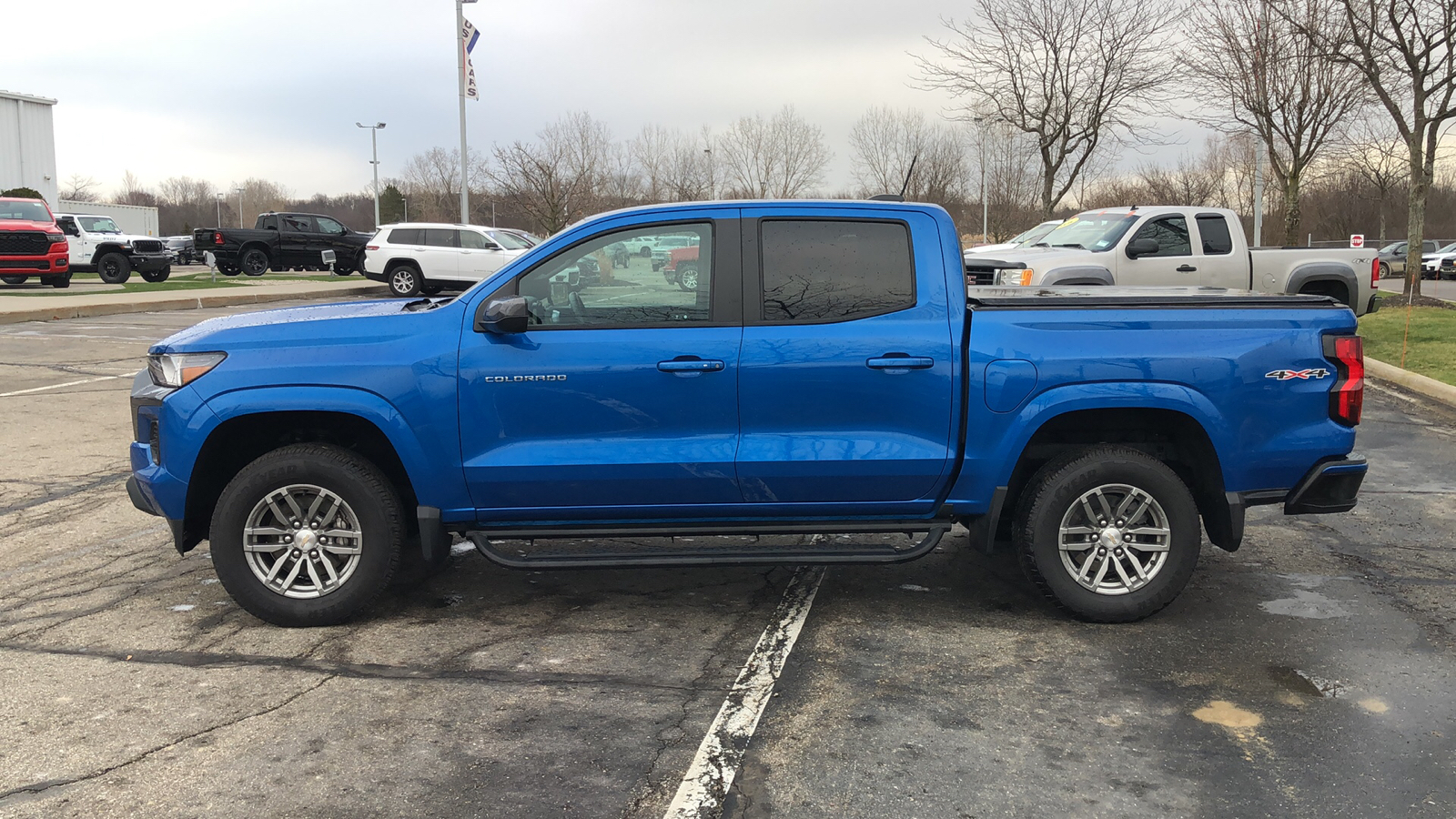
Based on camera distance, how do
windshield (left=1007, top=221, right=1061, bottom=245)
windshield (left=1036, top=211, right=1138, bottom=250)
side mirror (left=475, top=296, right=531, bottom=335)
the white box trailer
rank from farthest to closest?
the white box trailer → windshield (left=1007, top=221, right=1061, bottom=245) → windshield (left=1036, top=211, right=1138, bottom=250) → side mirror (left=475, top=296, right=531, bottom=335)

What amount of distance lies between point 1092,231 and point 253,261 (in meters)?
27.3

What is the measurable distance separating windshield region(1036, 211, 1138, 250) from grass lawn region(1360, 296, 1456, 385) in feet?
11.8

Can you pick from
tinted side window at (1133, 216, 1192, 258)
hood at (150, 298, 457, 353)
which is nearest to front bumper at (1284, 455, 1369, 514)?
hood at (150, 298, 457, 353)

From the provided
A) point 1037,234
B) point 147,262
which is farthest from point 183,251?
point 1037,234

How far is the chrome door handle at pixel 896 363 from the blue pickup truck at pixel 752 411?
1cm

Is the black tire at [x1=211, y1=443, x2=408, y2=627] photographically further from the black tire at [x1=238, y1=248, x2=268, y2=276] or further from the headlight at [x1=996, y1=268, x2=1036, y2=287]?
the black tire at [x1=238, y1=248, x2=268, y2=276]

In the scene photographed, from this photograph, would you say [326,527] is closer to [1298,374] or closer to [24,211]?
[1298,374]

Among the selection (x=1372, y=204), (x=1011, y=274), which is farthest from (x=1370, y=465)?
(x=1372, y=204)

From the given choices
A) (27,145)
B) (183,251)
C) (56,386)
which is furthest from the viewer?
(27,145)

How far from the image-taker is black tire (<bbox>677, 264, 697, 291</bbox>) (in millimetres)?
4734

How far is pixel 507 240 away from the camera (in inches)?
1088

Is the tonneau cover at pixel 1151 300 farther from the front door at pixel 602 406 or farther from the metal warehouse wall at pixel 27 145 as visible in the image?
the metal warehouse wall at pixel 27 145

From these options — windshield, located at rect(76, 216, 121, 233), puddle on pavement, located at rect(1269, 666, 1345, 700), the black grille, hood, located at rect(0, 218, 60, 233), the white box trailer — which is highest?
the white box trailer

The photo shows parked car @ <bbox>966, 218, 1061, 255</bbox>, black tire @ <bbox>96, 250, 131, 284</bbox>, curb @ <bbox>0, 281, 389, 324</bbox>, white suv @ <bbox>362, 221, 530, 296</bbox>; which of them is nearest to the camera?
parked car @ <bbox>966, 218, 1061, 255</bbox>
